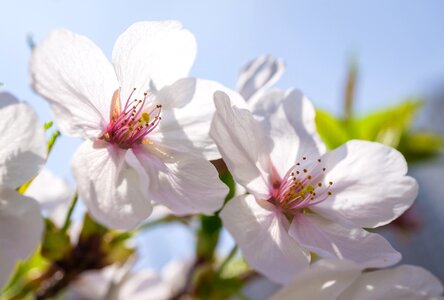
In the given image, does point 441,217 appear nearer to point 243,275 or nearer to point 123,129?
point 243,275

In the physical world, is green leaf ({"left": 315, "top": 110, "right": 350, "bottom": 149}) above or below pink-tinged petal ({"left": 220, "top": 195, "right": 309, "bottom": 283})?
below

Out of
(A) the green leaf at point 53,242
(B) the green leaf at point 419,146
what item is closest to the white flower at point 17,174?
(A) the green leaf at point 53,242

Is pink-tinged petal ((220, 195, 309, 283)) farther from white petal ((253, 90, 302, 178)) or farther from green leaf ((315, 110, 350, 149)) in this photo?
green leaf ((315, 110, 350, 149))

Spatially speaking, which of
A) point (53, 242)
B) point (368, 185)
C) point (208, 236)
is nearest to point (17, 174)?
point (53, 242)

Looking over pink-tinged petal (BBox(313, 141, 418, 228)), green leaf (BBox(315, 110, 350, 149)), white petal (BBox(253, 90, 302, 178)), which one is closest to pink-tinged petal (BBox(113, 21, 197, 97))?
white petal (BBox(253, 90, 302, 178))

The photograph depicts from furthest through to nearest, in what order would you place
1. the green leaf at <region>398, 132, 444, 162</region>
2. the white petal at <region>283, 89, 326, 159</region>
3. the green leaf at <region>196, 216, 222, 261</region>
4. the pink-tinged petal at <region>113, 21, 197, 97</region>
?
1. the green leaf at <region>398, 132, 444, 162</region>
2. the green leaf at <region>196, 216, 222, 261</region>
3. the white petal at <region>283, 89, 326, 159</region>
4. the pink-tinged petal at <region>113, 21, 197, 97</region>

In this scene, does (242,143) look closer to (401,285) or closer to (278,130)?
(278,130)

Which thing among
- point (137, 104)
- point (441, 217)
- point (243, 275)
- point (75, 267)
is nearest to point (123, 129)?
point (137, 104)
